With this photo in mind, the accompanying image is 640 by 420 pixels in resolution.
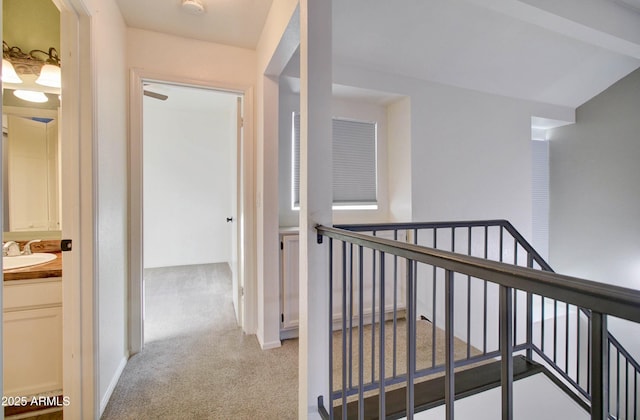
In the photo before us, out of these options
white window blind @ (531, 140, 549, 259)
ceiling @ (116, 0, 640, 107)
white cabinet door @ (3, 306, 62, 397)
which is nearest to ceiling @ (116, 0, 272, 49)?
ceiling @ (116, 0, 640, 107)

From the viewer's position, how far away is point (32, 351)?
1.58 metres

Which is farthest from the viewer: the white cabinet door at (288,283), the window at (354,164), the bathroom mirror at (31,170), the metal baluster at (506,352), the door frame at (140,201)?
the window at (354,164)

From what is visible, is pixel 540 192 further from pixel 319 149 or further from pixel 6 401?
pixel 6 401

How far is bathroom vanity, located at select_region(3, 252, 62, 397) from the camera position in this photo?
1.53 m

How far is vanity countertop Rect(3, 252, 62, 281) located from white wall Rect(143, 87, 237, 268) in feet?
9.86

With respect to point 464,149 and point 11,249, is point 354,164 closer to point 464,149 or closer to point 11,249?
point 464,149

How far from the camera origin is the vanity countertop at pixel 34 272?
4.95 ft

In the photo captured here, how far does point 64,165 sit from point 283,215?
1.69 metres

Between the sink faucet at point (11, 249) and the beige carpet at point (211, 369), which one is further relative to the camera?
the sink faucet at point (11, 249)

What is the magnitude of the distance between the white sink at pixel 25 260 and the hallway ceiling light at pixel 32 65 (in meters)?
1.12

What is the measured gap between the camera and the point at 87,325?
58.9 inches

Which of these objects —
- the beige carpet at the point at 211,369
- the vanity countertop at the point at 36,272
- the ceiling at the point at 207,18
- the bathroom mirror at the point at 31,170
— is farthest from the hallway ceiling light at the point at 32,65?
the beige carpet at the point at 211,369

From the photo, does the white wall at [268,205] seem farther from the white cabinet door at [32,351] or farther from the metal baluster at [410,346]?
the metal baluster at [410,346]

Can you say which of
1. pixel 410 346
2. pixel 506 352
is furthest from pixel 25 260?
pixel 506 352
